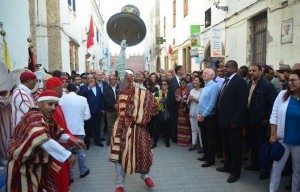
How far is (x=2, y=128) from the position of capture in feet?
18.0

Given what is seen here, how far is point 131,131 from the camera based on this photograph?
4.38 m

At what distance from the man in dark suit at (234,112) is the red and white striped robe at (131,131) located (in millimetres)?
1360

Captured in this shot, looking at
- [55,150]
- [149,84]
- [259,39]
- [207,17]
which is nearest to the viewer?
[55,150]

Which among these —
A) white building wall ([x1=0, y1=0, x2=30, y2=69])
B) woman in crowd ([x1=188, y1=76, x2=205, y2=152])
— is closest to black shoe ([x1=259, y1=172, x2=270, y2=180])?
woman in crowd ([x1=188, y1=76, x2=205, y2=152])

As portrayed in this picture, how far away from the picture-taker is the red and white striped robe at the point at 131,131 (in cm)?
434

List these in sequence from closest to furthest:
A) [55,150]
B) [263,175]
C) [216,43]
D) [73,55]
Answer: [55,150]
[263,175]
[216,43]
[73,55]

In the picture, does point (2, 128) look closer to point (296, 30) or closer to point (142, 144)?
point (142, 144)

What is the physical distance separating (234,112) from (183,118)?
2.61 m

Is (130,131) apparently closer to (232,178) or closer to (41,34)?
(232,178)

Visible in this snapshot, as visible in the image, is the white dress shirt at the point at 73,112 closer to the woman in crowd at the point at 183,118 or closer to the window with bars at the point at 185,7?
the woman in crowd at the point at 183,118

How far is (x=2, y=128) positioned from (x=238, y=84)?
416 centimetres

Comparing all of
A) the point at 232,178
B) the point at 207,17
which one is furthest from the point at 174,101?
the point at 207,17

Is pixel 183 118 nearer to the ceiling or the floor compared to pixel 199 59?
nearer to the floor

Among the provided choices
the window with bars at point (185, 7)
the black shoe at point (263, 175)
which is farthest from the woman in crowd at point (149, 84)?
the window with bars at point (185, 7)
